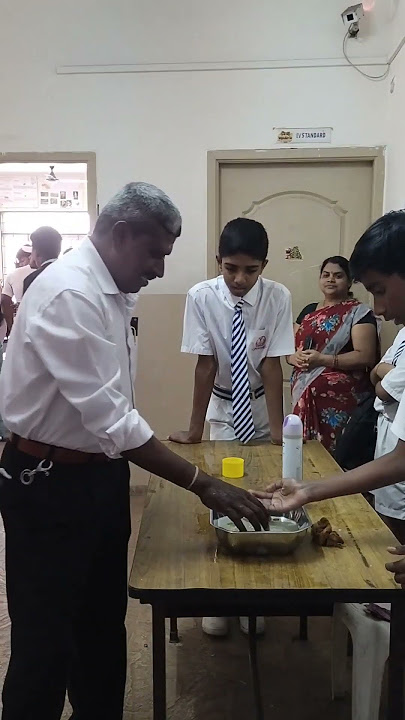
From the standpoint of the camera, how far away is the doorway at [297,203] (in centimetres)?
341

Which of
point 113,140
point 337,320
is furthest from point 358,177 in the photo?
point 113,140

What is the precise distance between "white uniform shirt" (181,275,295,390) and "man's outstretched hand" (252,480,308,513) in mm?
758

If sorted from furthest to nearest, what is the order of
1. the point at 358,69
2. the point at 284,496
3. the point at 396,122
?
the point at 358,69
the point at 396,122
the point at 284,496

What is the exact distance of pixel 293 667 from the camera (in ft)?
6.77

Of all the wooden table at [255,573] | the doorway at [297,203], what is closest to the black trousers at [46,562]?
the wooden table at [255,573]

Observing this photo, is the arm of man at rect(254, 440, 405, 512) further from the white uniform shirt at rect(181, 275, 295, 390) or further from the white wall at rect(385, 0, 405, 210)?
the white wall at rect(385, 0, 405, 210)

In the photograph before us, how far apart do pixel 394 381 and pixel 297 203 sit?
6.32 feet

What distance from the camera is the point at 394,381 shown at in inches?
71.0

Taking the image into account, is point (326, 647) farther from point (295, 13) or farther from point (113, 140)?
point (295, 13)

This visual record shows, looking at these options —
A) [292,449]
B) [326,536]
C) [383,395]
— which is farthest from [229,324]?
[326,536]

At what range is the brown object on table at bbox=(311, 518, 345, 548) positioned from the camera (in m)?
1.30

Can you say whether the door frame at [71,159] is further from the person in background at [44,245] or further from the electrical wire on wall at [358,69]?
the electrical wire on wall at [358,69]

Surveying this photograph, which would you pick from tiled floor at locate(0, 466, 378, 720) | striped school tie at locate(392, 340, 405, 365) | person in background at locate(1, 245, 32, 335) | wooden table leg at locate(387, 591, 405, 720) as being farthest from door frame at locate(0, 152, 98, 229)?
wooden table leg at locate(387, 591, 405, 720)

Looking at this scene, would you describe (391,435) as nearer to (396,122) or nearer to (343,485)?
(343,485)
